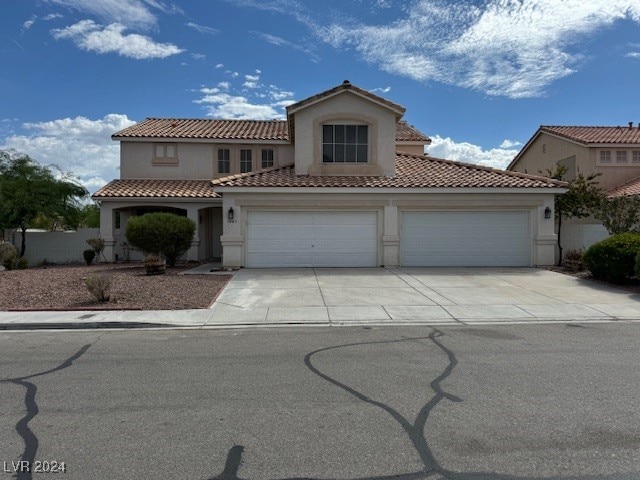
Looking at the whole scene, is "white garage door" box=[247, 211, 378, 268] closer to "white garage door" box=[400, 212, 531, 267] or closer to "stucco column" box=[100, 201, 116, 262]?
"white garage door" box=[400, 212, 531, 267]

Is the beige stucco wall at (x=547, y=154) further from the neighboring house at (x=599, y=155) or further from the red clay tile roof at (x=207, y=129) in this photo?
the red clay tile roof at (x=207, y=129)

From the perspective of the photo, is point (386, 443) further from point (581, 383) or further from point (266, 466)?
point (581, 383)

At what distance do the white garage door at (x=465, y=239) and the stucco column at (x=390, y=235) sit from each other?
1.12 ft

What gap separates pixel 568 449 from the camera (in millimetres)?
3955

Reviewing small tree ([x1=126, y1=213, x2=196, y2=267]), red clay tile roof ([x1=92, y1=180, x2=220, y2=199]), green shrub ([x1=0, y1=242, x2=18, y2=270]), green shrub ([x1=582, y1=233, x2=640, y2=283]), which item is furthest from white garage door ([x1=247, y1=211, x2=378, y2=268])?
green shrub ([x1=0, y1=242, x2=18, y2=270])

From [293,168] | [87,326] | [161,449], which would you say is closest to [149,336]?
[87,326]

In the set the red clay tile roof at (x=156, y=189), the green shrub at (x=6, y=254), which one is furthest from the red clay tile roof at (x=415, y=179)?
the green shrub at (x=6, y=254)

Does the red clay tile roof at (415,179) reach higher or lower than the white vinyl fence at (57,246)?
higher

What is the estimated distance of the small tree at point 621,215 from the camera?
16641 mm

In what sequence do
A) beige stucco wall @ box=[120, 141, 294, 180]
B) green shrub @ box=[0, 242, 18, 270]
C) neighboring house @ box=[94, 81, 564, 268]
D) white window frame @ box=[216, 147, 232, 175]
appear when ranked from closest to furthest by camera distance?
neighboring house @ box=[94, 81, 564, 268]
green shrub @ box=[0, 242, 18, 270]
beige stucco wall @ box=[120, 141, 294, 180]
white window frame @ box=[216, 147, 232, 175]

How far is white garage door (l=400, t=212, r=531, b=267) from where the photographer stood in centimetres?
1798

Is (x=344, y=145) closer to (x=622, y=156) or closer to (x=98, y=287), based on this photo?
(x=98, y=287)

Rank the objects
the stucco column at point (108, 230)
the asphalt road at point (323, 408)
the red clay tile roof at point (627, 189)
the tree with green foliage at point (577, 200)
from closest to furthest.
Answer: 1. the asphalt road at point (323, 408)
2. the tree with green foliage at point (577, 200)
3. the stucco column at point (108, 230)
4. the red clay tile roof at point (627, 189)

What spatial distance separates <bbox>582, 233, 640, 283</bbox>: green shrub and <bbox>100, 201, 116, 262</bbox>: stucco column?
753 inches
